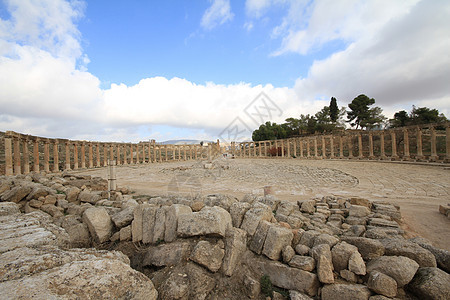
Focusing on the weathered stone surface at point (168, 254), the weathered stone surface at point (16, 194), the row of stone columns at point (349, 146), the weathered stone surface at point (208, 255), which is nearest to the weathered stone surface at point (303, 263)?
the weathered stone surface at point (208, 255)

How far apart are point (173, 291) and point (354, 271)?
2.53m

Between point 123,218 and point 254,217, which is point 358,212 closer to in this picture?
point 254,217

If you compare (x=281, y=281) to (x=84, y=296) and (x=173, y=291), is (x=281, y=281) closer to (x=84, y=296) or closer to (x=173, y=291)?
(x=173, y=291)

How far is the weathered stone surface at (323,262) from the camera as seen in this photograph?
2803 mm

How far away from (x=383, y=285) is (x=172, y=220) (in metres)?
3.33

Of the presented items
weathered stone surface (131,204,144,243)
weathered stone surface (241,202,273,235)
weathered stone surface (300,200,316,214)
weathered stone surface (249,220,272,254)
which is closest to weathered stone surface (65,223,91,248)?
weathered stone surface (131,204,144,243)

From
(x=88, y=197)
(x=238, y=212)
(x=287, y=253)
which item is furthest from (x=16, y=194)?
(x=287, y=253)

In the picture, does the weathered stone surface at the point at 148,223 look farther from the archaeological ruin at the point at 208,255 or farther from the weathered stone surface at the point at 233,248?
the weathered stone surface at the point at 233,248

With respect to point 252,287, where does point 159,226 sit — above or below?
above

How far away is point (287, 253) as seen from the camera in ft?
10.5

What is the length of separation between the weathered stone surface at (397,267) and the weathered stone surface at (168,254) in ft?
9.08

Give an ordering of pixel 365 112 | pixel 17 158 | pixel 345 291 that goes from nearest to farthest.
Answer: pixel 345 291, pixel 17 158, pixel 365 112

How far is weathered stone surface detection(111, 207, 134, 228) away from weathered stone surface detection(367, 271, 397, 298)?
431 cm

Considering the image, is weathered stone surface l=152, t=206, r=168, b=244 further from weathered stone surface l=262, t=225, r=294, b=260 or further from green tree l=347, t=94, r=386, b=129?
green tree l=347, t=94, r=386, b=129
